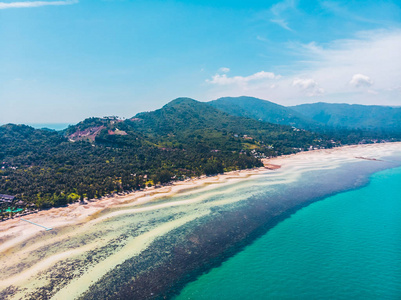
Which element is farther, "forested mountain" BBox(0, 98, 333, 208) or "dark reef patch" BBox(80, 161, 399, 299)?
"forested mountain" BBox(0, 98, 333, 208)

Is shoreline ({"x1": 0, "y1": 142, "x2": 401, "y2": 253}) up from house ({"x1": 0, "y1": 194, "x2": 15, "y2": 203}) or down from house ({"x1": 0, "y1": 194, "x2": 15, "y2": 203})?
down

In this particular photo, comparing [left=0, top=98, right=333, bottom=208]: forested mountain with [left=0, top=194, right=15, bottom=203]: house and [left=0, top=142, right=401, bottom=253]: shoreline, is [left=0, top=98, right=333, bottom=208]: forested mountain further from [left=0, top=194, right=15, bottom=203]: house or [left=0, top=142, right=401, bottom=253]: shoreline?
[left=0, top=142, right=401, bottom=253]: shoreline

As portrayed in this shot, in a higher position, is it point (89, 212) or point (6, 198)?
point (6, 198)

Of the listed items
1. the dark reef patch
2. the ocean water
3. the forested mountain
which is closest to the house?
the forested mountain

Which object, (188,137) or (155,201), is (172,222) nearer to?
(155,201)

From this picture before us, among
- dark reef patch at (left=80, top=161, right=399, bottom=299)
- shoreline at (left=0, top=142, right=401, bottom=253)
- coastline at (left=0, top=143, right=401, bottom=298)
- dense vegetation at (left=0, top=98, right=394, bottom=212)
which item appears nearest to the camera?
dark reef patch at (left=80, top=161, right=399, bottom=299)

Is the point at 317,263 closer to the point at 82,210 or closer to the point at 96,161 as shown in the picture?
the point at 82,210

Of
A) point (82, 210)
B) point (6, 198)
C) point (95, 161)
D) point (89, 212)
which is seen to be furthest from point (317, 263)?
point (95, 161)

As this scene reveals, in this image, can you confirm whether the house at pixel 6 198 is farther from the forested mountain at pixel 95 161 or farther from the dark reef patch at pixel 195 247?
the dark reef patch at pixel 195 247

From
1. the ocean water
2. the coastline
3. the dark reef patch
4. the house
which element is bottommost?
the ocean water
